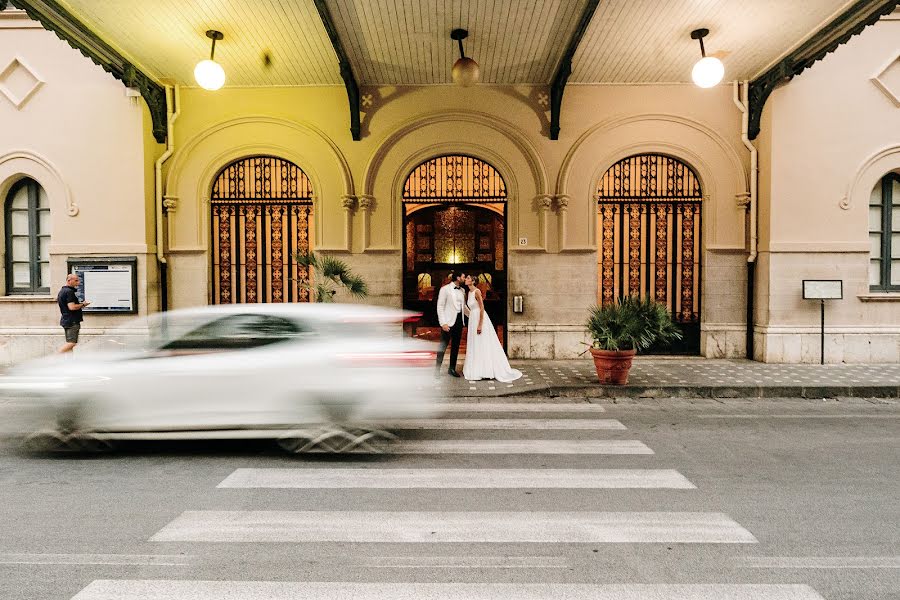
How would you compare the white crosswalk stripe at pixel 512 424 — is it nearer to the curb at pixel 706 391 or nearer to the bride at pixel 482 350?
the curb at pixel 706 391

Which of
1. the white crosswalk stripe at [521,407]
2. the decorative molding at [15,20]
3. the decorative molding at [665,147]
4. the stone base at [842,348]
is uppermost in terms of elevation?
the decorative molding at [15,20]

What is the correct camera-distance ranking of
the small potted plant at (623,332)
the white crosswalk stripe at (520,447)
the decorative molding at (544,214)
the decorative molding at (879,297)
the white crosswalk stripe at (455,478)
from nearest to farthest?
the white crosswalk stripe at (455,478)
the white crosswalk stripe at (520,447)
the small potted plant at (623,332)
the decorative molding at (879,297)
the decorative molding at (544,214)

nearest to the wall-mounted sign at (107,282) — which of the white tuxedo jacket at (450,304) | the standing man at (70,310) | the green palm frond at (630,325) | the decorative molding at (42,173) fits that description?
the standing man at (70,310)

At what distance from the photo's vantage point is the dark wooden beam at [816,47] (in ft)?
29.2

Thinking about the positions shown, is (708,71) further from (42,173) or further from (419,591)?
(42,173)

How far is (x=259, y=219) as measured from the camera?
41.2 ft

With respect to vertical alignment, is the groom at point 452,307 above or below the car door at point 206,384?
above

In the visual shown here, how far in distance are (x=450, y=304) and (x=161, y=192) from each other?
23.0ft

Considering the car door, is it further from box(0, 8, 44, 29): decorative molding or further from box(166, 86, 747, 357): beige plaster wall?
box(0, 8, 44, 29): decorative molding

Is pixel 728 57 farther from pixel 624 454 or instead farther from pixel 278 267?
pixel 278 267

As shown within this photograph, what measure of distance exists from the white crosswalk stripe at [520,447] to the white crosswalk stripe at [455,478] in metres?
0.59

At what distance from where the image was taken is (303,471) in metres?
5.10

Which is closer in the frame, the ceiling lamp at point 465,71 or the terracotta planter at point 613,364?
the terracotta planter at point 613,364

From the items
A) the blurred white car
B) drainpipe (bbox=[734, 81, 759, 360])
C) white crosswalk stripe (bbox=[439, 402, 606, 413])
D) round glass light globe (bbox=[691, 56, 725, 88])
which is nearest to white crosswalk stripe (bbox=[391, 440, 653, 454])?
the blurred white car
